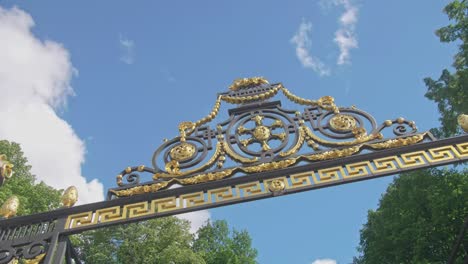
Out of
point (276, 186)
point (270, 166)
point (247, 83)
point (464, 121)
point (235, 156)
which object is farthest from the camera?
point (247, 83)

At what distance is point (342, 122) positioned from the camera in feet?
19.1

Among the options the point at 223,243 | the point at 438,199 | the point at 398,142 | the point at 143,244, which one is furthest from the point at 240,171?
the point at 223,243

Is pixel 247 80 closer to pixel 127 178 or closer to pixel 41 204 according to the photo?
pixel 127 178

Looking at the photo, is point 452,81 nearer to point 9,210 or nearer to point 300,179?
point 300,179

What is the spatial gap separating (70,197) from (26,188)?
33.2 ft

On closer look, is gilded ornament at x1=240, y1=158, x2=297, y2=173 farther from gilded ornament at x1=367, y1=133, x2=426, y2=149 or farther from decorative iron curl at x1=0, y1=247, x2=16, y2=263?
decorative iron curl at x1=0, y1=247, x2=16, y2=263

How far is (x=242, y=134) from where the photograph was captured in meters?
5.96

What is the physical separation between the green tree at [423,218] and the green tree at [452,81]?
149 centimetres

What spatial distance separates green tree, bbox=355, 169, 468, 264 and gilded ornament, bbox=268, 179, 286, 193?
8512 millimetres

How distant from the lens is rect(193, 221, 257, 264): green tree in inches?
798

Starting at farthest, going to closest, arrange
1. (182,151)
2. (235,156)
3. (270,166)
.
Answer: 1. (182,151)
2. (235,156)
3. (270,166)

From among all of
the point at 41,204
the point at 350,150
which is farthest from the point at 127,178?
the point at 41,204

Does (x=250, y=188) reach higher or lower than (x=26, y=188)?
lower

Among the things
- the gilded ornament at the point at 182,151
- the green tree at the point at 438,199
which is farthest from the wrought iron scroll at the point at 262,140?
the green tree at the point at 438,199
